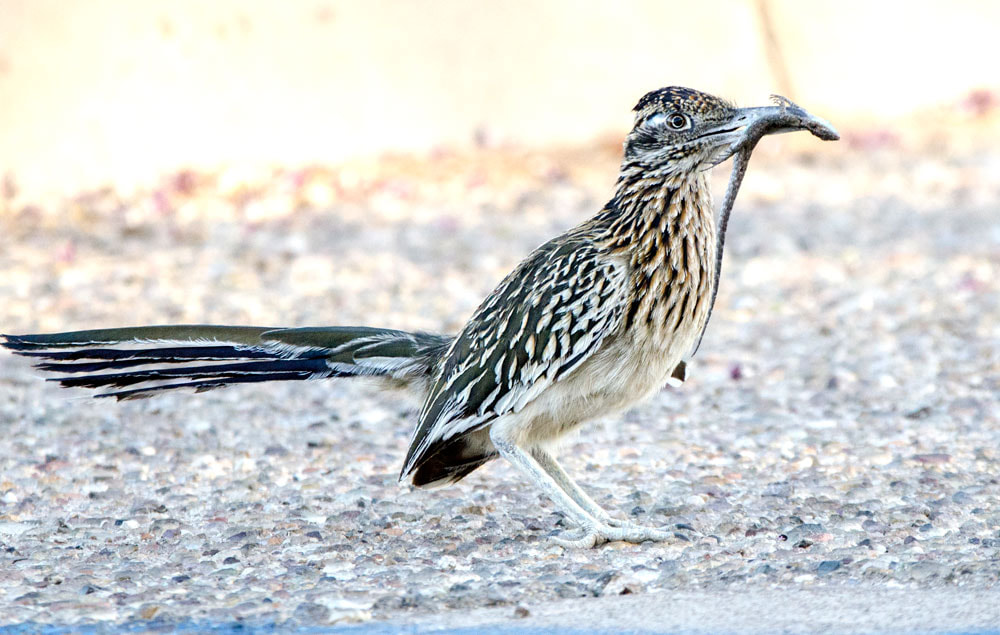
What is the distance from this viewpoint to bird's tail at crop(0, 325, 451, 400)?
466cm

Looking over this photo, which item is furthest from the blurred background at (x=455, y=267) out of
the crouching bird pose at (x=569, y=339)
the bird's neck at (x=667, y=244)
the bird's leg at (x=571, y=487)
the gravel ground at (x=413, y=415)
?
the bird's neck at (x=667, y=244)

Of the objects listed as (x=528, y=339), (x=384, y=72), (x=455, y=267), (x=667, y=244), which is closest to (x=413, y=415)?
(x=528, y=339)

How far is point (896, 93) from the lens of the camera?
13.2 metres

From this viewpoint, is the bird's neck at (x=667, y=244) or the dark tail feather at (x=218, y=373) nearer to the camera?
the bird's neck at (x=667, y=244)

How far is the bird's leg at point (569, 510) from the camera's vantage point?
175 inches

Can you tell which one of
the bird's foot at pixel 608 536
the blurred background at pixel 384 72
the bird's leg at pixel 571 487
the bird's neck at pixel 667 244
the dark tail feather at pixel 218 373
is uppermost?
the blurred background at pixel 384 72

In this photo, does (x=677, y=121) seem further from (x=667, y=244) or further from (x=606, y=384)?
(x=606, y=384)

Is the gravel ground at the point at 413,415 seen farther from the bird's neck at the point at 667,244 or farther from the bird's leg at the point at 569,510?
the bird's neck at the point at 667,244

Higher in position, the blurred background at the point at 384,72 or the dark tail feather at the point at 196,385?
Result: the blurred background at the point at 384,72

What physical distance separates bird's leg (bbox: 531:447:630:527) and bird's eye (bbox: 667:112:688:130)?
1.17 meters

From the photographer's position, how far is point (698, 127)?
14.9 ft

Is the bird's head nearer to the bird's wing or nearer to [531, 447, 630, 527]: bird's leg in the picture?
the bird's wing

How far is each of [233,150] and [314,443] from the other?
576cm

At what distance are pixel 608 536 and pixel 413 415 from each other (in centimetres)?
203
